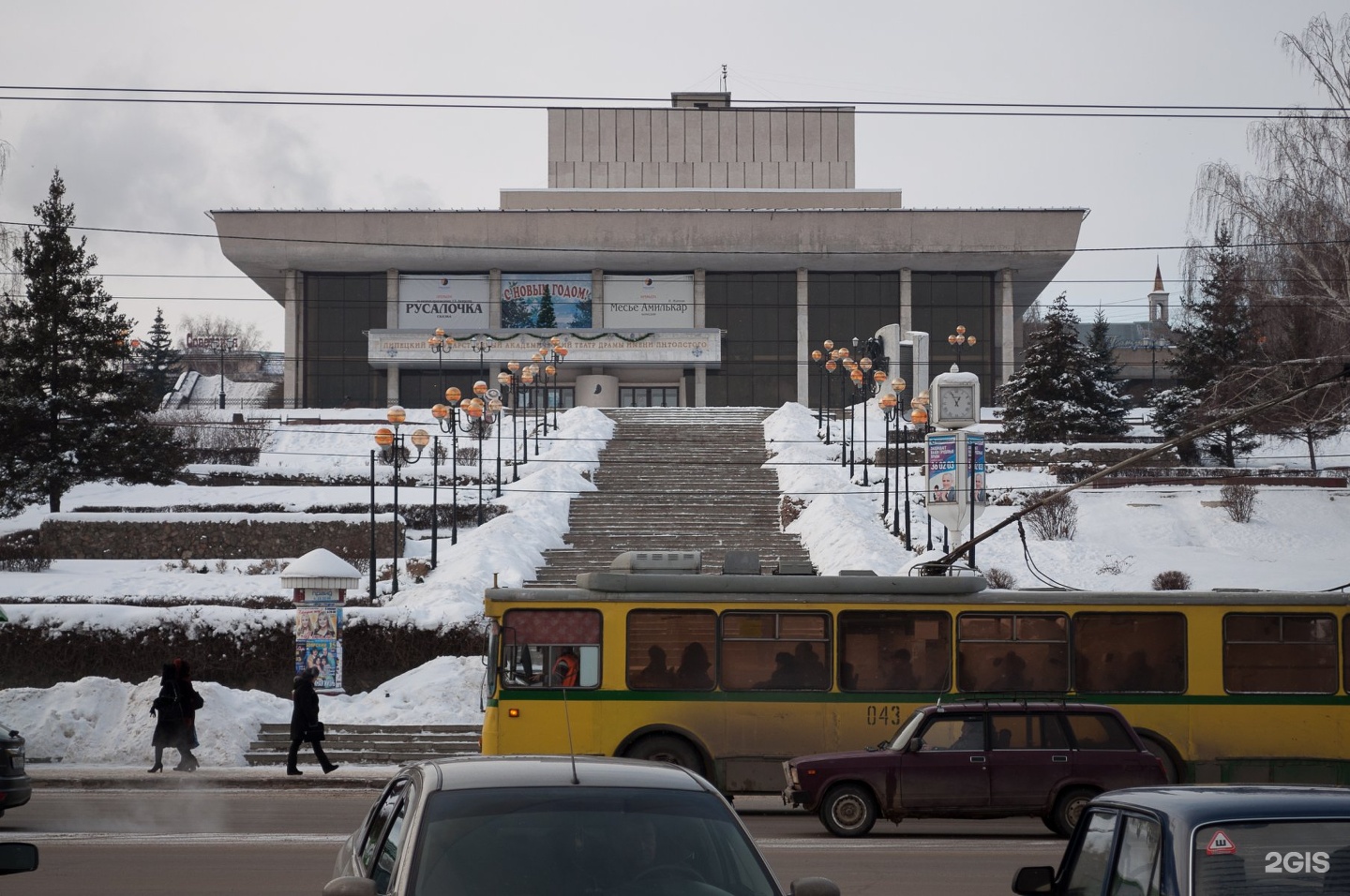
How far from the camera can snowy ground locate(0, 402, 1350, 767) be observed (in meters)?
24.0

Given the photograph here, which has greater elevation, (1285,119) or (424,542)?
(1285,119)

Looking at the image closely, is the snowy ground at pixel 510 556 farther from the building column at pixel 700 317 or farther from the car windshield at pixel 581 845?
the building column at pixel 700 317

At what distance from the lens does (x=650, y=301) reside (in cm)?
7819

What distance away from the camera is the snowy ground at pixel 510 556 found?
24.0 m

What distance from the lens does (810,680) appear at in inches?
723

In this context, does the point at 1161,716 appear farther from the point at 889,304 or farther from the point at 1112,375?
the point at 889,304

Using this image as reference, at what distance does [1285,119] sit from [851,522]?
16.9 metres

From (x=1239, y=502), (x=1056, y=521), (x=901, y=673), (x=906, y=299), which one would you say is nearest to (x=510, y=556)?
(x=1056, y=521)

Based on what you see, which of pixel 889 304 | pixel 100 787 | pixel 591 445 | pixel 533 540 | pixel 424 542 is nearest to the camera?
pixel 100 787

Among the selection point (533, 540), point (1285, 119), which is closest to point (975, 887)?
point (533, 540)

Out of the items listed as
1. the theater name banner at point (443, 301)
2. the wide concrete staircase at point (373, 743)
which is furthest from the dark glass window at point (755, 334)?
the wide concrete staircase at point (373, 743)

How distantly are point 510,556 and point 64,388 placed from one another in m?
19.3

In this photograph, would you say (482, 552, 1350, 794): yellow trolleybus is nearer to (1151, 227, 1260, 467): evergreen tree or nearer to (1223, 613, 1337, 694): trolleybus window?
(1223, 613, 1337, 694): trolleybus window

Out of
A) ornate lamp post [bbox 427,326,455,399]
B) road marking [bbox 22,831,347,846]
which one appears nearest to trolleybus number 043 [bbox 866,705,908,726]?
road marking [bbox 22,831,347,846]
